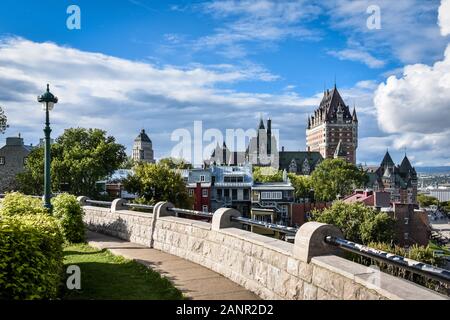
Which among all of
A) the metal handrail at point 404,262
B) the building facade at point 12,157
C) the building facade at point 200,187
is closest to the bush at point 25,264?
the metal handrail at point 404,262

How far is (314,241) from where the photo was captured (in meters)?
5.14

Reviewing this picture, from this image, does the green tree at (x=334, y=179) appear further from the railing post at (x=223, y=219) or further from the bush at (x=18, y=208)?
the railing post at (x=223, y=219)

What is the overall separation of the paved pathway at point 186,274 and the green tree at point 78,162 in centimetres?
3004

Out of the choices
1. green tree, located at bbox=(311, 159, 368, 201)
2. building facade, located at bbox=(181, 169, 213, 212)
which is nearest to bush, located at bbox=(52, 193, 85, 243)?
building facade, located at bbox=(181, 169, 213, 212)

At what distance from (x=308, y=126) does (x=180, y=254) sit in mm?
191989

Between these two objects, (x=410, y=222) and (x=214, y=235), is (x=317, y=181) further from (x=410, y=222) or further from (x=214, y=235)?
(x=214, y=235)

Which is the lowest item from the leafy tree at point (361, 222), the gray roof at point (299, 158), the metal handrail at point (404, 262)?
the leafy tree at point (361, 222)

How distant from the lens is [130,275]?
7.93m

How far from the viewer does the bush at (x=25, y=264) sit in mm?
4629

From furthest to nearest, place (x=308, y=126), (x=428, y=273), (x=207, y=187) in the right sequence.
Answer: (x=308, y=126) < (x=207, y=187) < (x=428, y=273)

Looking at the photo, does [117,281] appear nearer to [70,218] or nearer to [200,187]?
[70,218]

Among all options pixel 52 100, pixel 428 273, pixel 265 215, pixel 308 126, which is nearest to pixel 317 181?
pixel 265 215

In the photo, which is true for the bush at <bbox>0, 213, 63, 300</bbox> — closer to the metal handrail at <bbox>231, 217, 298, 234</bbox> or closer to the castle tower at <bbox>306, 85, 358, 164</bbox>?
the metal handrail at <bbox>231, 217, 298, 234</bbox>

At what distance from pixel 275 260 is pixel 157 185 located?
35.6 m
